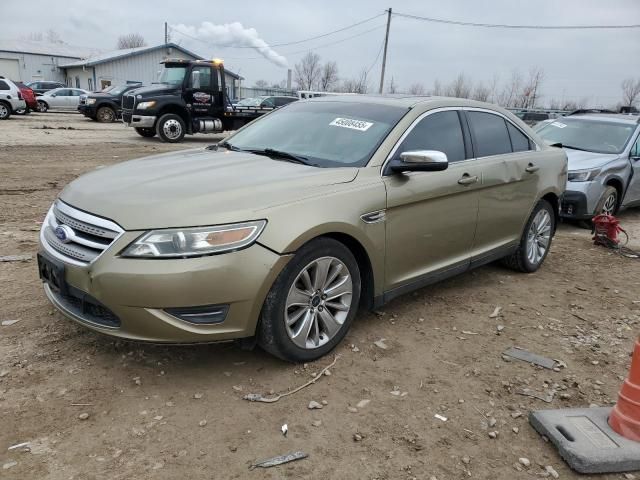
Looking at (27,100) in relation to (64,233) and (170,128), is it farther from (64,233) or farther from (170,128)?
(64,233)

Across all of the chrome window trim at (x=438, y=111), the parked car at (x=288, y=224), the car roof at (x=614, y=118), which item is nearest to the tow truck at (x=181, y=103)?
the car roof at (x=614, y=118)

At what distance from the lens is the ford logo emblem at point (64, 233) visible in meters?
3.04

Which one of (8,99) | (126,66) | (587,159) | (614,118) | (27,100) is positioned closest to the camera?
(587,159)

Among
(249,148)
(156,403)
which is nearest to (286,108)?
(249,148)

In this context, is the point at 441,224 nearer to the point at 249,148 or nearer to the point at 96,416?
the point at 249,148

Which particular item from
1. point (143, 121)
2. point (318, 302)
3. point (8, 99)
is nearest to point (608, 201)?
point (318, 302)

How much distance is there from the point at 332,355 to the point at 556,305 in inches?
91.3

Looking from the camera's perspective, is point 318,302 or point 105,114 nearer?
point 318,302

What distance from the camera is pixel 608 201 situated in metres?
7.86

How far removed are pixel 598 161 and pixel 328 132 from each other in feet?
17.7

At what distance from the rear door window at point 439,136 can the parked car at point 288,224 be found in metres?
0.01

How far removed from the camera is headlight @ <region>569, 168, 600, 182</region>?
7.41 m

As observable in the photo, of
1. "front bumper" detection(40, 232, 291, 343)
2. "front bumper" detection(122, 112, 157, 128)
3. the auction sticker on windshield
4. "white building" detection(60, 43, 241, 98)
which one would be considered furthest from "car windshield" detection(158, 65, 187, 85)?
"white building" detection(60, 43, 241, 98)

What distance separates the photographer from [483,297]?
4746 millimetres
